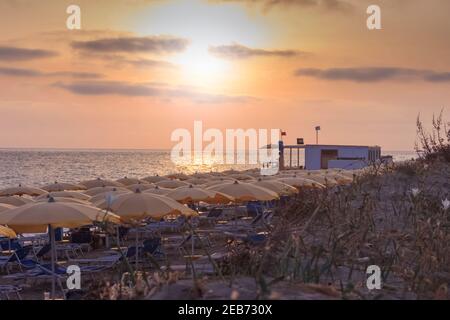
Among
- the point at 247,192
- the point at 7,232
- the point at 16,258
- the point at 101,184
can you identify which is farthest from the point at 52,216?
the point at 101,184

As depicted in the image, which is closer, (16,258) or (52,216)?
(52,216)

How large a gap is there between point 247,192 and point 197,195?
1218 mm

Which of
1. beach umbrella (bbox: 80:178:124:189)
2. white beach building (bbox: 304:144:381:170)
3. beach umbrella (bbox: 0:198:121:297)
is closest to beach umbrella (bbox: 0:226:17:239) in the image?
beach umbrella (bbox: 0:198:121:297)

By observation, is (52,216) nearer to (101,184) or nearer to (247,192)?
(247,192)

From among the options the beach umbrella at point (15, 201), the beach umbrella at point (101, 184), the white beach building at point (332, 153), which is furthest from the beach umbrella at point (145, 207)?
the white beach building at point (332, 153)

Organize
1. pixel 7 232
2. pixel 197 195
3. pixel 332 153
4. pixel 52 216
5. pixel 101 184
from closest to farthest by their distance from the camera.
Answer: pixel 52 216 < pixel 7 232 < pixel 197 195 < pixel 101 184 < pixel 332 153

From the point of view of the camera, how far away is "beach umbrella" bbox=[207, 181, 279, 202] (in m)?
16.3

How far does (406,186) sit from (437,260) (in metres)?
6.55

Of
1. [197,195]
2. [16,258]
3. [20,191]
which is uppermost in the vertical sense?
[197,195]

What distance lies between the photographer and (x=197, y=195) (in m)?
16.3

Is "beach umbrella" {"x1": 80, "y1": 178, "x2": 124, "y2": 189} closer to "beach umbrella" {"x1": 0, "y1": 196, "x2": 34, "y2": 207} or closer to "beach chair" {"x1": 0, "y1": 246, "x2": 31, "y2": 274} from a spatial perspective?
"beach umbrella" {"x1": 0, "y1": 196, "x2": 34, "y2": 207}

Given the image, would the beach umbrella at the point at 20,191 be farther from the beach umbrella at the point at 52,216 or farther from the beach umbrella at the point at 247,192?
the beach umbrella at the point at 52,216

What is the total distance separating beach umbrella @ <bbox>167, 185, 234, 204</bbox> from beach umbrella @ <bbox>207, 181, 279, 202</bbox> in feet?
0.62

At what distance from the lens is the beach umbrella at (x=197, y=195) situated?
16.3 m
